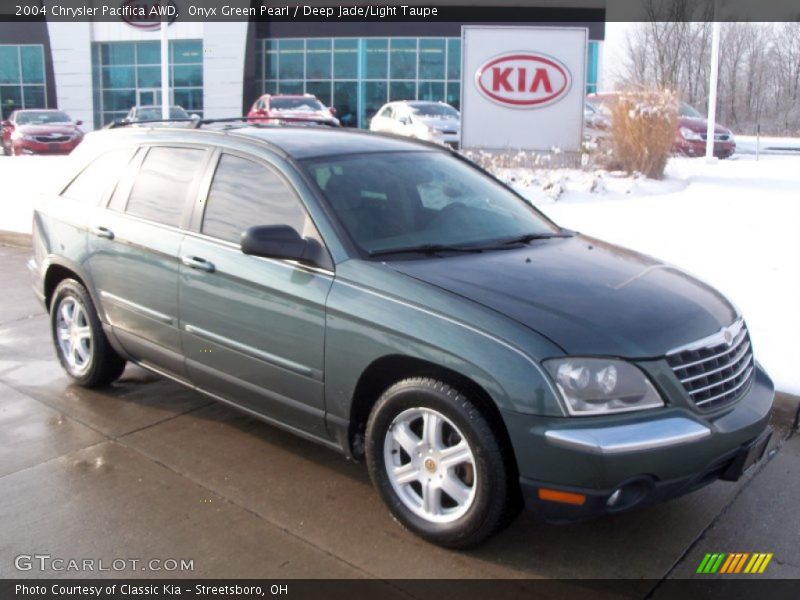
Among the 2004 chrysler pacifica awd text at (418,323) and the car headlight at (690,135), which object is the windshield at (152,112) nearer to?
the car headlight at (690,135)

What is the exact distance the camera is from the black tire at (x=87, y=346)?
213 inches

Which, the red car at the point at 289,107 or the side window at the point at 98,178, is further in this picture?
the red car at the point at 289,107

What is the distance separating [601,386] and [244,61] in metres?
41.2

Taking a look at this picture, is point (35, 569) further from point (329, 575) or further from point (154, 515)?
point (329, 575)

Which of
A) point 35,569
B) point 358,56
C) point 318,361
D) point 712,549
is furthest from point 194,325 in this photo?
point 358,56

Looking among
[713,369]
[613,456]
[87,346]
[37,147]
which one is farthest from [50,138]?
[613,456]

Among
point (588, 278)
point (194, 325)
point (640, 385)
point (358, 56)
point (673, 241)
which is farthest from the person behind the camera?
point (358, 56)

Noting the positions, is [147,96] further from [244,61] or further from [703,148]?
[703,148]

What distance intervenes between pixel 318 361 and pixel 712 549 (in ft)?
6.24

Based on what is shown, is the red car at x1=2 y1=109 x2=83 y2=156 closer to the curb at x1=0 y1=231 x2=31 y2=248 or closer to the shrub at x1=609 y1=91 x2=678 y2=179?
the curb at x1=0 y1=231 x2=31 y2=248

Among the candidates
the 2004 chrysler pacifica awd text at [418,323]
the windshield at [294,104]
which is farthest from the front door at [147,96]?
the 2004 chrysler pacifica awd text at [418,323]

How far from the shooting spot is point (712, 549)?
12.1 ft

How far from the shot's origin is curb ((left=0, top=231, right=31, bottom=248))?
11.0 meters

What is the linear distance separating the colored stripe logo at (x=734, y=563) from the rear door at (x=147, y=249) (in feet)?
9.28
